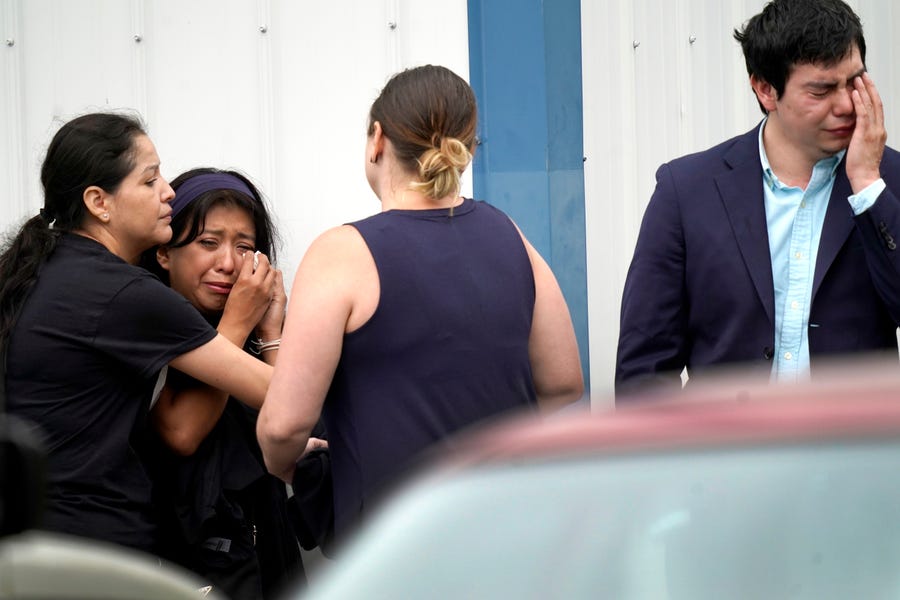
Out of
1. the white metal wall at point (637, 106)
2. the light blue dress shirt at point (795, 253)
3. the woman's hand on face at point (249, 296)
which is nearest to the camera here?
the light blue dress shirt at point (795, 253)

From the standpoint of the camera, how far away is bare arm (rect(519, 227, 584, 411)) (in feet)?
11.1

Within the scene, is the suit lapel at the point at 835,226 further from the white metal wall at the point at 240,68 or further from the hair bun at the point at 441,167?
the white metal wall at the point at 240,68

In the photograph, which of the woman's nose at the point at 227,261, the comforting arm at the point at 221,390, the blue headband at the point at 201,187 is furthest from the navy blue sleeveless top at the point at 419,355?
the blue headband at the point at 201,187

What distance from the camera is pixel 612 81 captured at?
4961mm

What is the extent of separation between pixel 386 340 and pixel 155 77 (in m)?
2.05

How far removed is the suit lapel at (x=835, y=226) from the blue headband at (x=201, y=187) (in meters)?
1.76

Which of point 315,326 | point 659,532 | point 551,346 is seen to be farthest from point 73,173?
point 659,532

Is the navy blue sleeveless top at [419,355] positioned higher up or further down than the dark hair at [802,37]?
further down

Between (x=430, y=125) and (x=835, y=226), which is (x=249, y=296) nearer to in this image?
(x=430, y=125)

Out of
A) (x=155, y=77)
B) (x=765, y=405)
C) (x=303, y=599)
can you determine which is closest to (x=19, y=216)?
(x=155, y=77)

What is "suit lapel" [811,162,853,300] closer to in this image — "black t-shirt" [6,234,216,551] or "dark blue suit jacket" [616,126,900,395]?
"dark blue suit jacket" [616,126,900,395]

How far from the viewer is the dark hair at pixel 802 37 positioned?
350 cm

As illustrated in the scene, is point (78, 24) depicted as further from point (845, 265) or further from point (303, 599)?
point (303, 599)

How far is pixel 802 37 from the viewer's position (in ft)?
11.5
